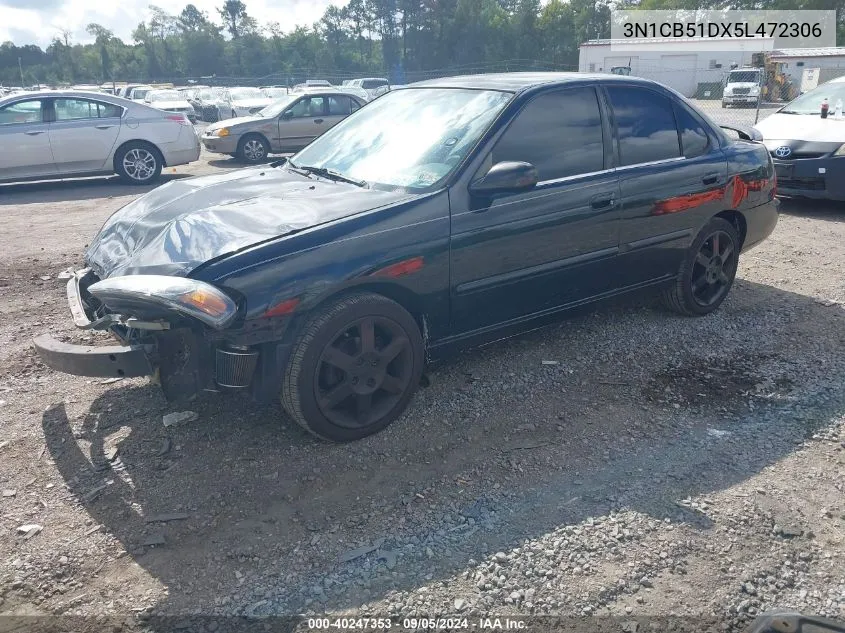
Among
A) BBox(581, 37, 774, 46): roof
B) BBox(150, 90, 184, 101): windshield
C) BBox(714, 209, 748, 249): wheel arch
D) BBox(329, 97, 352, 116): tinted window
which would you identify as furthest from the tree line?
BBox(714, 209, 748, 249): wheel arch

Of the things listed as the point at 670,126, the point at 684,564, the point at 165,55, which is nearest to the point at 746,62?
the point at 670,126

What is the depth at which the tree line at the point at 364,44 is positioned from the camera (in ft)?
203

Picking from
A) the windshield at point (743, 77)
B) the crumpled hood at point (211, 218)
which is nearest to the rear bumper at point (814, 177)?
the crumpled hood at point (211, 218)

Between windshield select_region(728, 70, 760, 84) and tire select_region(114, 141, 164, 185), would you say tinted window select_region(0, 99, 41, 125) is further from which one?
windshield select_region(728, 70, 760, 84)

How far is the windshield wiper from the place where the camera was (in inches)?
152

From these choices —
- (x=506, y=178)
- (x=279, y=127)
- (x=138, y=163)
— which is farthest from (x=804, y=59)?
(x=506, y=178)

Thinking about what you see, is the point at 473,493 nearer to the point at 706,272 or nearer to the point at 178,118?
the point at 706,272

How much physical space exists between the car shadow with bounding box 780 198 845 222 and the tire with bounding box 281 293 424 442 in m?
6.92

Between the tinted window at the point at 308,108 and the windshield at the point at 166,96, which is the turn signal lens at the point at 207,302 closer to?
the tinted window at the point at 308,108

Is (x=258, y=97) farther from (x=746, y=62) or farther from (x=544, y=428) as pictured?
(x=746, y=62)

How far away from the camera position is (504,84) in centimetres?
414

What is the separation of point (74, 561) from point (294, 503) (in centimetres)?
88

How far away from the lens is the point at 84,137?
1088cm

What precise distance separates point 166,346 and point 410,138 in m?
1.85
